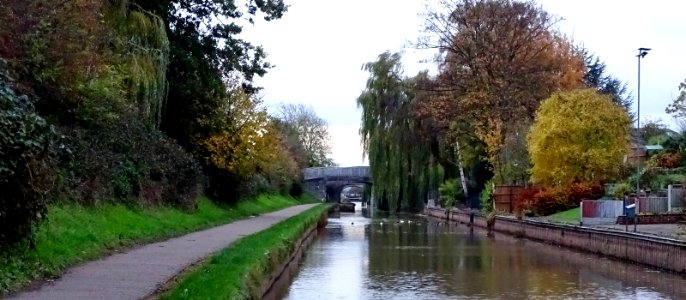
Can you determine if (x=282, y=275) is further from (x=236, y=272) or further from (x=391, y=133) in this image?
(x=391, y=133)

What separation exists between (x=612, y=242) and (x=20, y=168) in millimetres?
19846

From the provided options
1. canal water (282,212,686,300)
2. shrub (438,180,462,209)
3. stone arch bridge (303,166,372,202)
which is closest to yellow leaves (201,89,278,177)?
A: canal water (282,212,686,300)

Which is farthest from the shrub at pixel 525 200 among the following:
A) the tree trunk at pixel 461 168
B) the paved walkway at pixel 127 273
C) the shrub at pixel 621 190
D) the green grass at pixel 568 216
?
the paved walkway at pixel 127 273

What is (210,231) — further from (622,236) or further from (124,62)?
(622,236)

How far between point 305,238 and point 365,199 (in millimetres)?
84282

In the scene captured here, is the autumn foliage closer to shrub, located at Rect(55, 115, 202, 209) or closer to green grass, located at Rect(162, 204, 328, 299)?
shrub, located at Rect(55, 115, 202, 209)

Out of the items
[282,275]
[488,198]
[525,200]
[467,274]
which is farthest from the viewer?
[488,198]

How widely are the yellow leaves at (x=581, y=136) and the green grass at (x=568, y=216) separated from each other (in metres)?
1.68

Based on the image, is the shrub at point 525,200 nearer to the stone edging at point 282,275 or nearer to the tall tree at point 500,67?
the tall tree at point 500,67

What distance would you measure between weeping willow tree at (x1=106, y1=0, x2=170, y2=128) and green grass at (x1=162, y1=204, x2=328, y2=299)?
22.5ft

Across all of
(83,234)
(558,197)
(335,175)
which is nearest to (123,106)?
(83,234)

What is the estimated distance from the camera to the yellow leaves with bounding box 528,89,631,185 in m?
37.1

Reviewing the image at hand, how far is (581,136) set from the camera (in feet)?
122

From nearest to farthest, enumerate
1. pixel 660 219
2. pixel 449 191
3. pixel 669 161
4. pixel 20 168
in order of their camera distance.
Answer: pixel 20 168
pixel 660 219
pixel 669 161
pixel 449 191
